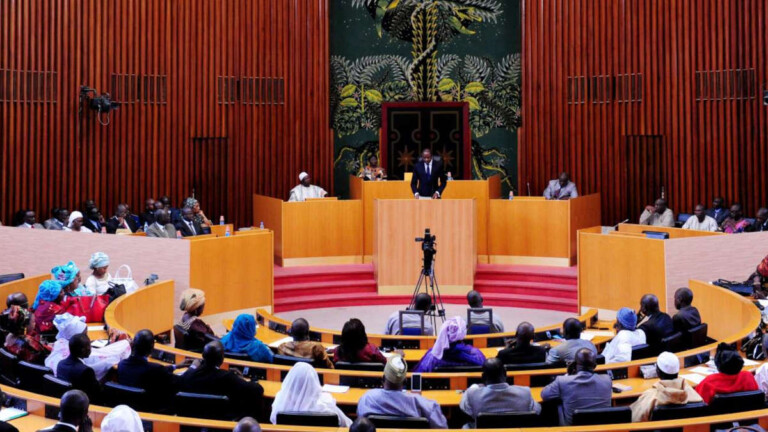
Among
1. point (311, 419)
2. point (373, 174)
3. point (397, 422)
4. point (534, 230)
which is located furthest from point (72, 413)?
point (373, 174)

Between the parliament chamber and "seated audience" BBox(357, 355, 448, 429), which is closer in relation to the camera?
"seated audience" BBox(357, 355, 448, 429)

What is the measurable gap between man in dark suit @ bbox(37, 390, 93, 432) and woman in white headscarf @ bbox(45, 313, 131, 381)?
5.64ft

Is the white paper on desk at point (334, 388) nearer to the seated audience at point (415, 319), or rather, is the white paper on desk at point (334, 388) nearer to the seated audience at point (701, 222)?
the seated audience at point (415, 319)

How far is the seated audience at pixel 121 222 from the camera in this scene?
12.6 m

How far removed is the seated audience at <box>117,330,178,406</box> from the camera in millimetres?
5746

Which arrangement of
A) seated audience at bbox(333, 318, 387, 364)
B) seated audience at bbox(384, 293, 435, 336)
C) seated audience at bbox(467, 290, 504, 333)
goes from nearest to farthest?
seated audience at bbox(333, 318, 387, 364), seated audience at bbox(384, 293, 435, 336), seated audience at bbox(467, 290, 504, 333)

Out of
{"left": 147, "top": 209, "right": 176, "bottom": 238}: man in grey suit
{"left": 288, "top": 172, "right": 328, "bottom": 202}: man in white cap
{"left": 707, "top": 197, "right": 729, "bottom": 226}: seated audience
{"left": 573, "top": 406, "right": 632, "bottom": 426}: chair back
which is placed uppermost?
{"left": 288, "top": 172, "right": 328, "bottom": 202}: man in white cap

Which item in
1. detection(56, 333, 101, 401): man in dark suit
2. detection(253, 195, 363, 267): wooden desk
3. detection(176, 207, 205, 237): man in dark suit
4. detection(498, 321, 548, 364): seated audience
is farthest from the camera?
detection(253, 195, 363, 267): wooden desk

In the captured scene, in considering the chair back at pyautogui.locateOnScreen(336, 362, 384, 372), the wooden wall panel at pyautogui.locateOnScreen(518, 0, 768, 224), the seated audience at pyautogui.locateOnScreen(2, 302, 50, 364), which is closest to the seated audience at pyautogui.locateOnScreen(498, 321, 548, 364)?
the chair back at pyautogui.locateOnScreen(336, 362, 384, 372)

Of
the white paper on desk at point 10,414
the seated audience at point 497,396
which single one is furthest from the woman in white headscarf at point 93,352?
the seated audience at point 497,396

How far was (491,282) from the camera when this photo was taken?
1265cm

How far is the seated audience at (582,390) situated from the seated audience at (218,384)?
1839mm

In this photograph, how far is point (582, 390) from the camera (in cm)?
548

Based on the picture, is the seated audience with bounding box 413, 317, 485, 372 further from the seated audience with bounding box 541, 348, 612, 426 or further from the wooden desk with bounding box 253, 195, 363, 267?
the wooden desk with bounding box 253, 195, 363, 267
